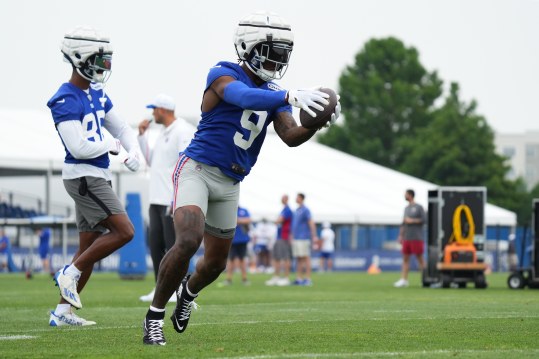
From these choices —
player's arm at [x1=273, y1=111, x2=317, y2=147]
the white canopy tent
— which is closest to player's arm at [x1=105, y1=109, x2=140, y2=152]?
player's arm at [x1=273, y1=111, x2=317, y2=147]

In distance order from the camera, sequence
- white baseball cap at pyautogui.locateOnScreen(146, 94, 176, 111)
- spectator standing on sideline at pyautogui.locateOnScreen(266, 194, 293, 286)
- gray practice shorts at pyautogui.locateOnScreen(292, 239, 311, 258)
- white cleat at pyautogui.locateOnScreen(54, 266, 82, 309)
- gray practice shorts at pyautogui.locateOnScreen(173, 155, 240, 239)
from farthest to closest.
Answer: spectator standing on sideline at pyautogui.locateOnScreen(266, 194, 293, 286) → gray practice shorts at pyautogui.locateOnScreen(292, 239, 311, 258) → white baseball cap at pyautogui.locateOnScreen(146, 94, 176, 111) → white cleat at pyautogui.locateOnScreen(54, 266, 82, 309) → gray practice shorts at pyautogui.locateOnScreen(173, 155, 240, 239)

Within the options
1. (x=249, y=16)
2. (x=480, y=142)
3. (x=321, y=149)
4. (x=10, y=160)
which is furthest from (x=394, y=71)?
(x=249, y=16)

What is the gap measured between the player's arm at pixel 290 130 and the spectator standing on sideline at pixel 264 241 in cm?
2782

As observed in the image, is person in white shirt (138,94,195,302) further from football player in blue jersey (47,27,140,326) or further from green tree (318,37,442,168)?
green tree (318,37,442,168)

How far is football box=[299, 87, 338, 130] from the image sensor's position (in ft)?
23.6

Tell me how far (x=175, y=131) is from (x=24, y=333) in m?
5.20

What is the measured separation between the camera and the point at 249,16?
7.98 m

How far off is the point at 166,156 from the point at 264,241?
22.4 metres

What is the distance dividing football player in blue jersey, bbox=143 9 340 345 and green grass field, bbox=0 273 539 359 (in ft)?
1.55

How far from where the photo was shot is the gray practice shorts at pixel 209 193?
7.81 meters

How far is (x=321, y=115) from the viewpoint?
23.6ft

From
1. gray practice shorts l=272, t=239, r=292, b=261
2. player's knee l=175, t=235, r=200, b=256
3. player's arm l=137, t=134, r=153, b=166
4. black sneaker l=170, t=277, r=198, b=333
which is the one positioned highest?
player's arm l=137, t=134, r=153, b=166

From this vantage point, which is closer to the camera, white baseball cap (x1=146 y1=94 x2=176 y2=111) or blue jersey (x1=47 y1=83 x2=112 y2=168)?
blue jersey (x1=47 y1=83 x2=112 y2=168)

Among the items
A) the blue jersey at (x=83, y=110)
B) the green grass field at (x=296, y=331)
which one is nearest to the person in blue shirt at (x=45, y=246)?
the green grass field at (x=296, y=331)
